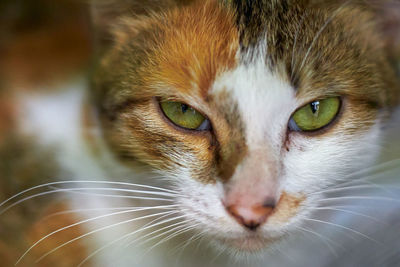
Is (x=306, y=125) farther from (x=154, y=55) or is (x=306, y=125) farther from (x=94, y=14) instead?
(x=94, y=14)

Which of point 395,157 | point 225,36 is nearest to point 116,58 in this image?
point 225,36

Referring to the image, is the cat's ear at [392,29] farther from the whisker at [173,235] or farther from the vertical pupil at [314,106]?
the whisker at [173,235]

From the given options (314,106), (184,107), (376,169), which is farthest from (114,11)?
(376,169)

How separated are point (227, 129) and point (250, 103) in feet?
0.16

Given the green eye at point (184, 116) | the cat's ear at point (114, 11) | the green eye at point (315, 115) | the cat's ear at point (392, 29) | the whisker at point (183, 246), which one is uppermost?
the cat's ear at point (114, 11)

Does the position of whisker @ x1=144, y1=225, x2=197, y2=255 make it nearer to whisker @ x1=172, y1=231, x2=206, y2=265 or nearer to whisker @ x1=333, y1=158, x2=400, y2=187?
whisker @ x1=172, y1=231, x2=206, y2=265

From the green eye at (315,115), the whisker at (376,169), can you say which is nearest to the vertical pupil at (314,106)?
the green eye at (315,115)

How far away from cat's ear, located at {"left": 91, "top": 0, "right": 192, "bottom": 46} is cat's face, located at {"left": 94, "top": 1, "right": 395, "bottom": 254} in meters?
0.01

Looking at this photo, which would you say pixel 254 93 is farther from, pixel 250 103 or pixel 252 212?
pixel 252 212

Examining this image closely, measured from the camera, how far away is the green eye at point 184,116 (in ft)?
2.18

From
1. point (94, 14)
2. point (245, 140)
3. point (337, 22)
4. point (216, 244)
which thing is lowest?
point (216, 244)

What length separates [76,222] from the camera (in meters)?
0.78

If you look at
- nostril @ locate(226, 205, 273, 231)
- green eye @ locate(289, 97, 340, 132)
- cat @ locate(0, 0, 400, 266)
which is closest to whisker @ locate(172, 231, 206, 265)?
cat @ locate(0, 0, 400, 266)

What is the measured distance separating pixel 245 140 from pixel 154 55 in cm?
19
